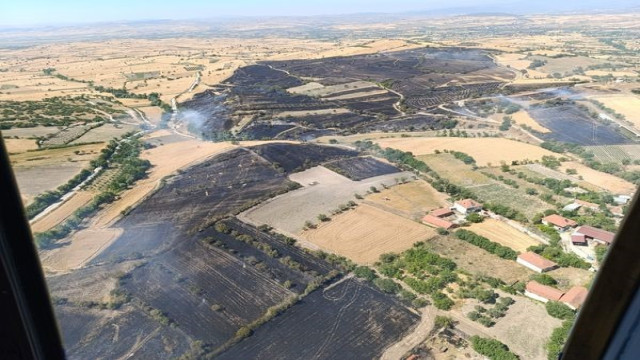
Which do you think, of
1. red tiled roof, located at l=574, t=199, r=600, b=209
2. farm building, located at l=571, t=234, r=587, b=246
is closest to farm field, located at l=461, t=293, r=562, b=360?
farm building, located at l=571, t=234, r=587, b=246

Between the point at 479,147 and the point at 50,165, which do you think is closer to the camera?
the point at 50,165

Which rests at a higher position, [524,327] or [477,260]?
[524,327]

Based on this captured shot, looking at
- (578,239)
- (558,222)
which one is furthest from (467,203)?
(578,239)

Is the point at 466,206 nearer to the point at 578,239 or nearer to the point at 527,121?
the point at 578,239

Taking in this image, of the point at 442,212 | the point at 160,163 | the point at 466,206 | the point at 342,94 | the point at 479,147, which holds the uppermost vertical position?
the point at 466,206

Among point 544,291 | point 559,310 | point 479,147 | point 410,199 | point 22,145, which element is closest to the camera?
point 559,310

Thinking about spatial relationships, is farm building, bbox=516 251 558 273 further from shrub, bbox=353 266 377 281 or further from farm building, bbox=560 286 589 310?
shrub, bbox=353 266 377 281

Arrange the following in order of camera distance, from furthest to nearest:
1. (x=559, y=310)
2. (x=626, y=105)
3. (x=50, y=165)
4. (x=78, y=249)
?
(x=626, y=105), (x=50, y=165), (x=78, y=249), (x=559, y=310)
